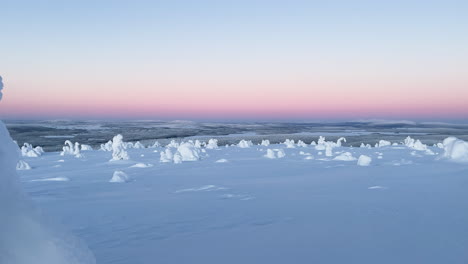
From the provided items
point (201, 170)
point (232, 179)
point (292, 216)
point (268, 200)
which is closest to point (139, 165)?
point (201, 170)

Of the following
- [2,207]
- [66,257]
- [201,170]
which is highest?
[2,207]

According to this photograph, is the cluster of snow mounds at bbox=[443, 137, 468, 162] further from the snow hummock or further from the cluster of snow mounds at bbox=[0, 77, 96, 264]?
the cluster of snow mounds at bbox=[0, 77, 96, 264]

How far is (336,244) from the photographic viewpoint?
558 cm

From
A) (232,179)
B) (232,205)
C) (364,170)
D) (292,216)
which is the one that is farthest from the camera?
(364,170)

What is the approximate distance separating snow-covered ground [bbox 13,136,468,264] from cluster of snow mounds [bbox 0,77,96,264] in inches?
72.6

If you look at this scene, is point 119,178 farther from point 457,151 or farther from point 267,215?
point 457,151

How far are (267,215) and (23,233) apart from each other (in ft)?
17.2

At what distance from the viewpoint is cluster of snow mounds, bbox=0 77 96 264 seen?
9.82ft

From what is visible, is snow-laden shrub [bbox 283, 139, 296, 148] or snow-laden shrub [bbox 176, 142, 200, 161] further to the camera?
snow-laden shrub [bbox 283, 139, 296, 148]

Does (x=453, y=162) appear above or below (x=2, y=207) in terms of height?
below

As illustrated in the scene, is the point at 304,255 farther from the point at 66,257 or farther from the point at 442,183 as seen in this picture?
the point at 442,183

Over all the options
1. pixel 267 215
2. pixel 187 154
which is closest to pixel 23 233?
pixel 267 215

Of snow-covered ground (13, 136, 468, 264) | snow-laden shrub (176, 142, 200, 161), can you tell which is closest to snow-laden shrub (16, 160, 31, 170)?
snow-covered ground (13, 136, 468, 264)

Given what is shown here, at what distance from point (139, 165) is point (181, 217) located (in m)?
10.6
